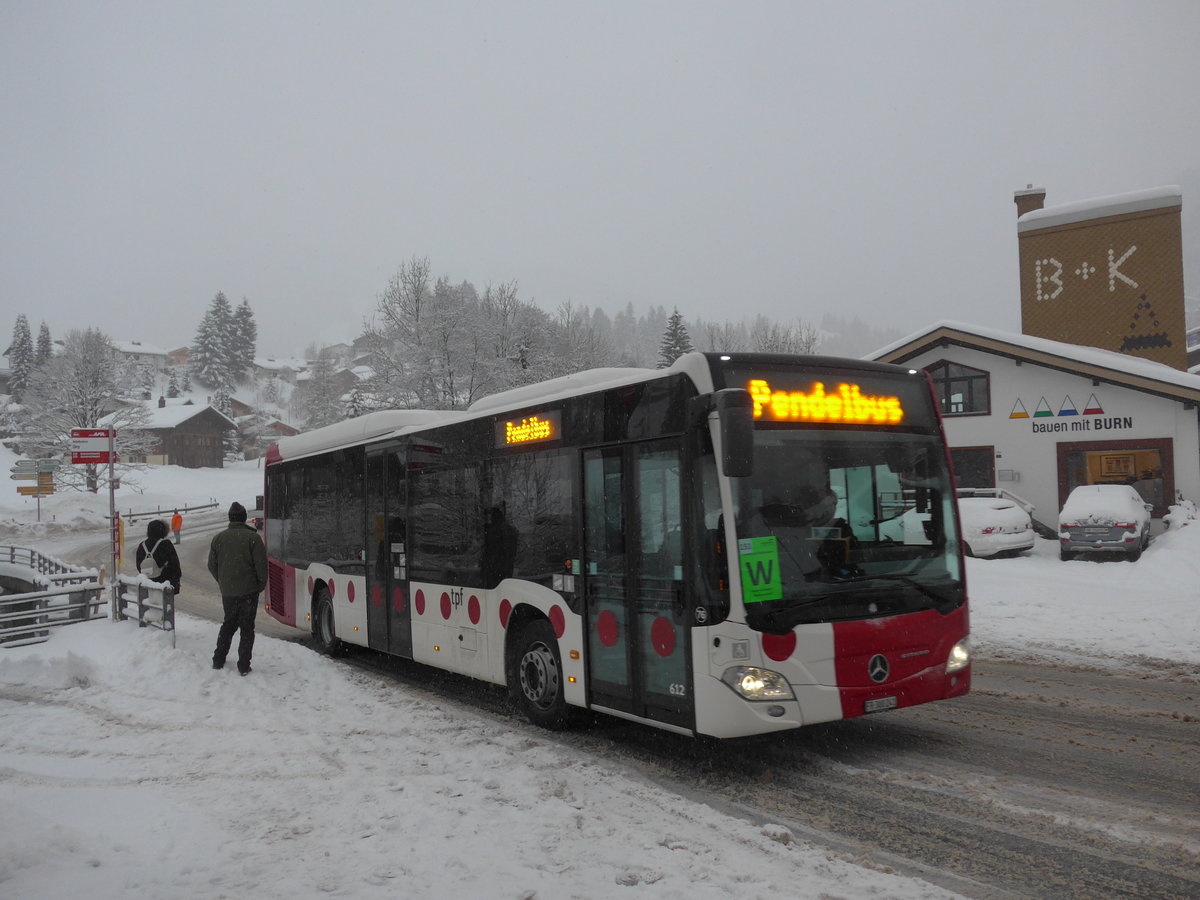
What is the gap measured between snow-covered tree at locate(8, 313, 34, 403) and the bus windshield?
11395 centimetres

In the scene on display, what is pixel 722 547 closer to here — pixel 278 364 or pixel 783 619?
pixel 783 619

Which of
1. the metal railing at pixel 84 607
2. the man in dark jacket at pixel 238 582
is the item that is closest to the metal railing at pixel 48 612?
the metal railing at pixel 84 607

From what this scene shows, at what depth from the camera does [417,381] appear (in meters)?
37.2

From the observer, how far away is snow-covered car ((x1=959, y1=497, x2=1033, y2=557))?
69.1ft

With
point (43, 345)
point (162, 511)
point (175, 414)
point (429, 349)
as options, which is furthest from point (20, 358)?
point (429, 349)

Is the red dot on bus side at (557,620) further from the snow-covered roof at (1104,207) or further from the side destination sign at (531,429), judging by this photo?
the snow-covered roof at (1104,207)

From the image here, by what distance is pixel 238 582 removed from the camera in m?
10.5

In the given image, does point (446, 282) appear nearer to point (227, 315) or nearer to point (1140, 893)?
point (1140, 893)

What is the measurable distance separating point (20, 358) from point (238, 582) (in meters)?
118

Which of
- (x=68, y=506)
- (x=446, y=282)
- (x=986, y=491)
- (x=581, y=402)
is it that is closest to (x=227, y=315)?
(x=68, y=506)

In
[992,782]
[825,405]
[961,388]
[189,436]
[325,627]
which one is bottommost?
[992,782]

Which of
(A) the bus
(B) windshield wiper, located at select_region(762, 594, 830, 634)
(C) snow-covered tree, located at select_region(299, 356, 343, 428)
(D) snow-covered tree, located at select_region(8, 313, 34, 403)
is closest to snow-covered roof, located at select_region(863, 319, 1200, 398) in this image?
(A) the bus

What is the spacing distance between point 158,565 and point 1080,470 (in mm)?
23615

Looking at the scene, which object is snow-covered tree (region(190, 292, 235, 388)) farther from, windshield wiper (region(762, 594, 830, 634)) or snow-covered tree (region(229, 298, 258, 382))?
windshield wiper (region(762, 594, 830, 634))
